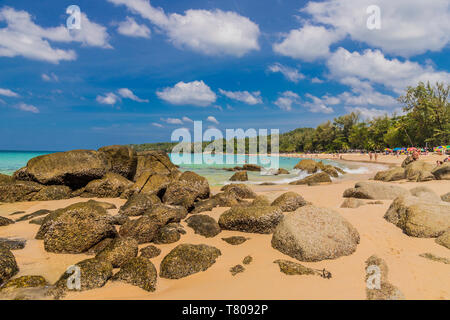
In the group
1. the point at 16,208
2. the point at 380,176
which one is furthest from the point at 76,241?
the point at 380,176

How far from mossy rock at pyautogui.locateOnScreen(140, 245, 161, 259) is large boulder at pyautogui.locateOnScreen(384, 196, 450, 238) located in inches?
219

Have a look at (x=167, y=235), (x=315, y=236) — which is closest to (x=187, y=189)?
(x=167, y=235)

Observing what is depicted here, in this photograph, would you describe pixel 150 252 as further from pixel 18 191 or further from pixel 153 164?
pixel 153 164

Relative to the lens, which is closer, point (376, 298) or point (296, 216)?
point (376, 298)

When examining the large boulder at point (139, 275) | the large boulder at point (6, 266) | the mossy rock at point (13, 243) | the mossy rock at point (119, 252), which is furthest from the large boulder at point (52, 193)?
the large boulder at point (139, 275)

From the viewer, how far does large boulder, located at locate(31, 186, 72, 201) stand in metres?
10.8

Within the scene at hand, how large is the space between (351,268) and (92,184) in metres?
11.6

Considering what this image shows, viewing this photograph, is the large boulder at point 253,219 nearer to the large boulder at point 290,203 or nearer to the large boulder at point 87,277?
the large boulder at point 290,203

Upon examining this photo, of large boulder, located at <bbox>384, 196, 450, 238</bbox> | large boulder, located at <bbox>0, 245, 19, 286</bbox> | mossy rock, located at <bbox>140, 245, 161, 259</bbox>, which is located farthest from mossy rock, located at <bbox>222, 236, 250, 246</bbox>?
large boulder, located at <bbox>0, 245, 19, 286</bbox>

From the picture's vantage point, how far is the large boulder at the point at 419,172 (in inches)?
544

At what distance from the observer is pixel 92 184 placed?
38.3 ft

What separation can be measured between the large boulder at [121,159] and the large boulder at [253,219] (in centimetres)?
967
